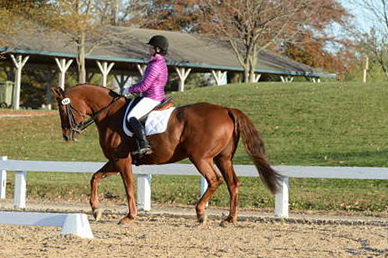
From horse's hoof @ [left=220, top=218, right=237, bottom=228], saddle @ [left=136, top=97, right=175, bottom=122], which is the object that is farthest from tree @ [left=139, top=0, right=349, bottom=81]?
horse's hoof @ [left=220, top=218, right=237, bottom=228]

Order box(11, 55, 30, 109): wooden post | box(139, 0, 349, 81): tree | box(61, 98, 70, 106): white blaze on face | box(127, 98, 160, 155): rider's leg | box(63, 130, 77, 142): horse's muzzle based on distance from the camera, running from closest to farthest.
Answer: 1. box(127, 98, 160, 155): rider's leg
2. box(61, 98, 70, 106): white blaze on face
3. box(63, 130, 77, 142): horse's muzzle
4. box(11, 55, 30, 109): wooden post
5. box(139, 0, 349, 81): tree

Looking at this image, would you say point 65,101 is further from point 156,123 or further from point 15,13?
point 15,13

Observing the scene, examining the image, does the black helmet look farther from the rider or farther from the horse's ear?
the horse's ear

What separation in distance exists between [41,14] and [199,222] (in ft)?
91.4

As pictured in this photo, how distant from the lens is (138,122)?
1276 centimetres

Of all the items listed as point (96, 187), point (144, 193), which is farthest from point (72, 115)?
point (144, 193)

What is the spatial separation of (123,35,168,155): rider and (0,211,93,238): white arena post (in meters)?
2.75

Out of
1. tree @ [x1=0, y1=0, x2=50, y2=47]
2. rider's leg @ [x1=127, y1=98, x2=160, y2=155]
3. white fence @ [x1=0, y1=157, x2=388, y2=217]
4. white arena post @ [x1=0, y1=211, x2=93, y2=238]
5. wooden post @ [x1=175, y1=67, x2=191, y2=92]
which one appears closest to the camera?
white arena post @ [x1=0, y1=211, x2=93, y2=238]

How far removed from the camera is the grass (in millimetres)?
18172

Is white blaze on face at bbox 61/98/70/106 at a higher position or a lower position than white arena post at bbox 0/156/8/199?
higher

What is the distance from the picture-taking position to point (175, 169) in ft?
53.1

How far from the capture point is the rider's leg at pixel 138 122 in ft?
41.7

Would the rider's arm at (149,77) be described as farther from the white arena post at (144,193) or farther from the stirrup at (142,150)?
the white arena post at (144,193)

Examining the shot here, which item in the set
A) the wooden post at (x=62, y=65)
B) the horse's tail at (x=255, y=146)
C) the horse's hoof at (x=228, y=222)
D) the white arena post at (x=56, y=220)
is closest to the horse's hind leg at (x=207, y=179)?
the horse's hoof at (x=228, y=222)
